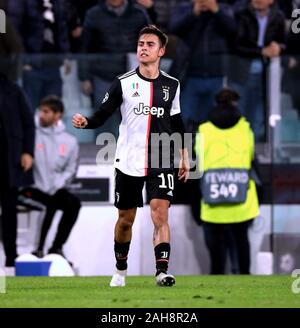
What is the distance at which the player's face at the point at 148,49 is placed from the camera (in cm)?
1153

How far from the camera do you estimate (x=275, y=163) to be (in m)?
17.8

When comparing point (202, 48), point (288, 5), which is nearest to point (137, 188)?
point (202, 48)

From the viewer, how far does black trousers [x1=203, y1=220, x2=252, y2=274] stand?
16984 mm

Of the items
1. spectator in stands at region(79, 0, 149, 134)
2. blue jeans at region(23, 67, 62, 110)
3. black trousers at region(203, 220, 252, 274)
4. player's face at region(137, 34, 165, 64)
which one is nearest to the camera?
player's face at region(137, 34, 165, 64)

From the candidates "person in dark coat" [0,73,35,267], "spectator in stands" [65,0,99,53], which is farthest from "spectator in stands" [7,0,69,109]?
"person in dark coat" [0,73,35,267]

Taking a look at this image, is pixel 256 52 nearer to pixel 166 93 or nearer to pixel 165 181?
pixel 166 93

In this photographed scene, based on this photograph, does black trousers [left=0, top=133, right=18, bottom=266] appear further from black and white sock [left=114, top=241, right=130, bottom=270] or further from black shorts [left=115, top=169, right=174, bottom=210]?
black shorts [left=115, top=169, right=174, bottom=210]

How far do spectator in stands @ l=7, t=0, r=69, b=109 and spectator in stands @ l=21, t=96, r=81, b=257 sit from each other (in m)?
0.38

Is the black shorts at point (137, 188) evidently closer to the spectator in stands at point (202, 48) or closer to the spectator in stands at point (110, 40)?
the spectator in stands at point (202, 48)

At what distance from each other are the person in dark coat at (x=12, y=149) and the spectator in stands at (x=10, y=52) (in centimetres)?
35
